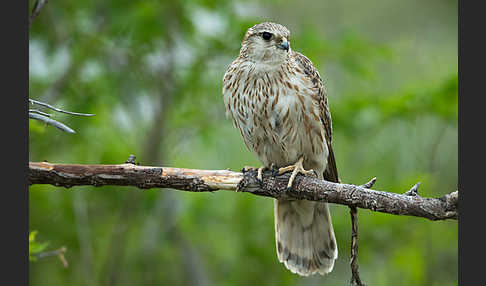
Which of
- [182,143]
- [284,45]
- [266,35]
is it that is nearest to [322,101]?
[284,45]

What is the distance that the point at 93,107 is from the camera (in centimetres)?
595

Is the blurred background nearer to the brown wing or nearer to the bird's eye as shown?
the brown wing

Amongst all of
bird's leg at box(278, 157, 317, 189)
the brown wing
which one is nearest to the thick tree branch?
bird's leg at box(278, 157, 317, 189)

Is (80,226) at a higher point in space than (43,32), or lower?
lower

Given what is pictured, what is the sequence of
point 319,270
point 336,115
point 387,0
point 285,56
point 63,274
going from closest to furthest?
point 285,56
point 319,270
point 336,115
point 63,274
point 387,0

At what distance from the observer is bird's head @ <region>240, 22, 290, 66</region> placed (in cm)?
429

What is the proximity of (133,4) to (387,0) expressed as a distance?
5.59 metres

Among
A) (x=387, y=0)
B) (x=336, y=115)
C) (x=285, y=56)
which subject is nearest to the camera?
(x=285, y=56)

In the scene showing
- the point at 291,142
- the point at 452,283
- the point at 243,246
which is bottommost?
the point at 452,283

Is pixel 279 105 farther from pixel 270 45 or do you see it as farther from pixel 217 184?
pixel 217 184

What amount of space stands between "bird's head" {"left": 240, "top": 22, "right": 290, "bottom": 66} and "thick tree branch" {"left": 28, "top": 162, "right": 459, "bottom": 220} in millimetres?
1026

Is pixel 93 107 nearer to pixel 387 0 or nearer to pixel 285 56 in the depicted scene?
pixel 285 56

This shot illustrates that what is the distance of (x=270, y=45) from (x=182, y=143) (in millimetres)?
2445

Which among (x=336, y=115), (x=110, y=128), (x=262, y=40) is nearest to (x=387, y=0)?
(x=336, y=115)
